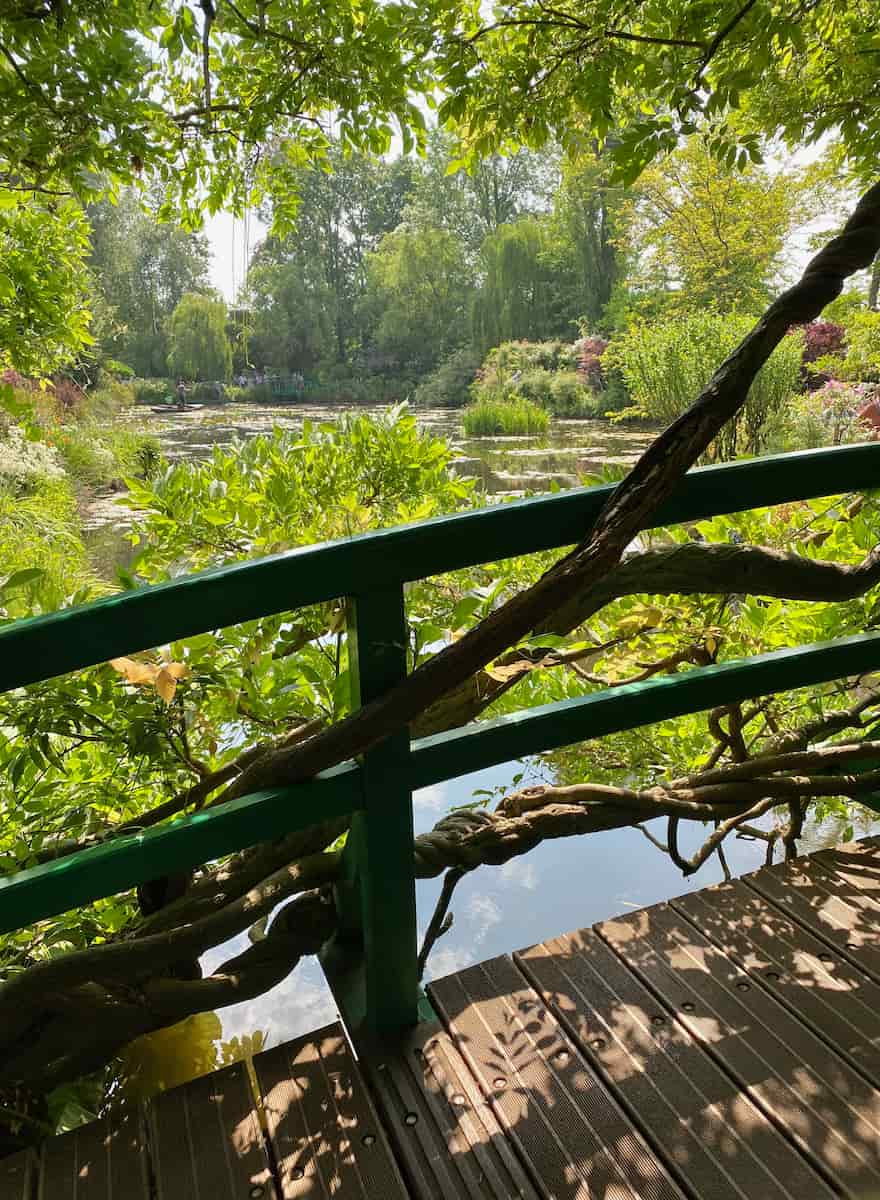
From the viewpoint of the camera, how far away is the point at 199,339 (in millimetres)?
4957

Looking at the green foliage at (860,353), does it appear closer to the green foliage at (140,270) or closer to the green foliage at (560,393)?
the green foliage at (560,393)

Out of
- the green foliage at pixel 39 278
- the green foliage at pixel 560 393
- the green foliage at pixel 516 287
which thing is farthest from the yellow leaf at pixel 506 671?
the green foliage at pixel 560 393

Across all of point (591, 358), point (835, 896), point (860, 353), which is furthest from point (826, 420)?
point (835, 896)

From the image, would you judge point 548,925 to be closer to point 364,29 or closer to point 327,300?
point 364,29

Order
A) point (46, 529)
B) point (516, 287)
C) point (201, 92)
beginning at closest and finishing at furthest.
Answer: point (201, 92) < point (46, 529) < point (516, 287)

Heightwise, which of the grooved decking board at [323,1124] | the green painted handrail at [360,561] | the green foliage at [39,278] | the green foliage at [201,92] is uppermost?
the green foliage at [201,92]

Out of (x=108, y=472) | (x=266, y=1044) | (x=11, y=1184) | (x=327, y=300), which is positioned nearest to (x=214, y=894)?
(x=11, y=1184)

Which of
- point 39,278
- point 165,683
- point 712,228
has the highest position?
point 712,228

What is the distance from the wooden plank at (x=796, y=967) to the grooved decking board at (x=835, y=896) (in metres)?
0.02

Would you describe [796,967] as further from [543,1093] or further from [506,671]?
[506,671]

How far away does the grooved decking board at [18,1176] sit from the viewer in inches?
31.9

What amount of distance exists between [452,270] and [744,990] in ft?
17.2

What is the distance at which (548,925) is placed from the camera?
65.4 inches

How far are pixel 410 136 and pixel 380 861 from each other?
4.82 feet
